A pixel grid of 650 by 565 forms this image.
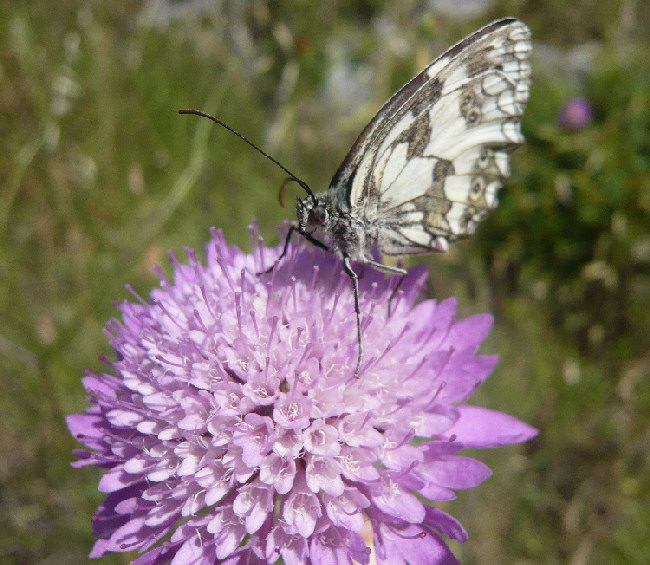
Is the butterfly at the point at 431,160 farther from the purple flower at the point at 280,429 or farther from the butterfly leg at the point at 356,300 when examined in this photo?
the purple flower at the point at 280,429

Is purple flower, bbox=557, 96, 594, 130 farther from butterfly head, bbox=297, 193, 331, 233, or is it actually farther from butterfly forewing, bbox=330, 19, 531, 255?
→ butterfly head, bbox=297, 193, 331, 233

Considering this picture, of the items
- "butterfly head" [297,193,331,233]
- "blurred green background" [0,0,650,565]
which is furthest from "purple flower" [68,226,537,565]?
"blurred green background" [0,0,650,565]

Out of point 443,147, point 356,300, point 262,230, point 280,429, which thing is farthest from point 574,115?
point 280,429

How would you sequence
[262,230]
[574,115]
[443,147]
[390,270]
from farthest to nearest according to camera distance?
[574,115]
[262,230]
[443,147]
[390,270]

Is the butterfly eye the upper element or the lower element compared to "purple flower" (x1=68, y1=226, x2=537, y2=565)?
upper

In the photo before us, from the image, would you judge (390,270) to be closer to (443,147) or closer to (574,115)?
(443,147)

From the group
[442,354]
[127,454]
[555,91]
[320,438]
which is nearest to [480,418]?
[442,354]

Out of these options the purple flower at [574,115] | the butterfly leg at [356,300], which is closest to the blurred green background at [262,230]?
the purple flower at [574,115]
